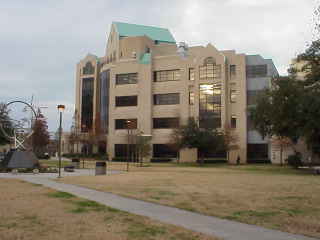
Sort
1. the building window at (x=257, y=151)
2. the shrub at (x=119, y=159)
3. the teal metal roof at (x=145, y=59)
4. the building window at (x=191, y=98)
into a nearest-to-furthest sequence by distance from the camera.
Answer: the building window at (x=257, y=151), the building window at (x=191, y=98), the shrub at (x=119, y=159), the teal metal roof at (x=145, y=59)

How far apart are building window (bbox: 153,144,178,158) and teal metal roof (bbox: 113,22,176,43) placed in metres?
25.7

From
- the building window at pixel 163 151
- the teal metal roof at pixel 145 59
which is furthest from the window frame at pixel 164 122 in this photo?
the teal metal roof at pixel 145 59

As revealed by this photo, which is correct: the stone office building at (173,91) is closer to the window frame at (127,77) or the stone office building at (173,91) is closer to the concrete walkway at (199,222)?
the window frame at (127,77)

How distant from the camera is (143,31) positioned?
84500 mm

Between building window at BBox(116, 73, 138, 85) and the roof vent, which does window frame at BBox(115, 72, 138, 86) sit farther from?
the roof vent

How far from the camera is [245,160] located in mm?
63375

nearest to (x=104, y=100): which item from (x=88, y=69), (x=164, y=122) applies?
(x=88, y=69)

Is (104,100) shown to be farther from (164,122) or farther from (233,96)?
(233,96)

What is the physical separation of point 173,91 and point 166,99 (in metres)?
1.91

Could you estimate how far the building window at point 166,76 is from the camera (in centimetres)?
6881

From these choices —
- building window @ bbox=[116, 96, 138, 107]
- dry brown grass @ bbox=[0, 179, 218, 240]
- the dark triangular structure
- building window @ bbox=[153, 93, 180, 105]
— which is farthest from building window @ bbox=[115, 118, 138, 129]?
dry brown grass @ bbox=[0, 179, 218, 240]

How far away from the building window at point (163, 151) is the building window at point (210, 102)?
800 centimetres

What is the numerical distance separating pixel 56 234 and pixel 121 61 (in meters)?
66.3

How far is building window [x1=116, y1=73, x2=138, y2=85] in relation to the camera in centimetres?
7156
